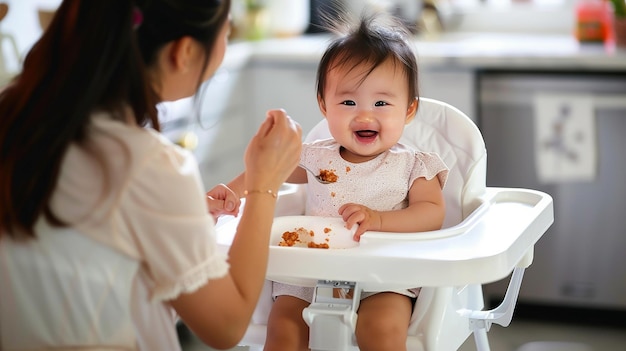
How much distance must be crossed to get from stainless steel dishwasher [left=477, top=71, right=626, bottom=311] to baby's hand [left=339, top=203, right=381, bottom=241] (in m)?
1.70

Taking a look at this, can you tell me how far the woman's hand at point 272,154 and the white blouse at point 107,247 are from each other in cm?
14

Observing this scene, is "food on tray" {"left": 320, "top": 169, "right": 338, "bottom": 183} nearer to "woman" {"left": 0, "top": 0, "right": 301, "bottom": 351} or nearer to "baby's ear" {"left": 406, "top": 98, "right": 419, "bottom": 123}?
"baby's ear" {"left": 406, "top": 98, "right": 419, "bottom": 123}

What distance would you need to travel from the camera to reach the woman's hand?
1.34m

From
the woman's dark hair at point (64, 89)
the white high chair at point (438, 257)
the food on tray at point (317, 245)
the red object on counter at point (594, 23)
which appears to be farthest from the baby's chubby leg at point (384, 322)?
the red object on counter at point (594, 23)

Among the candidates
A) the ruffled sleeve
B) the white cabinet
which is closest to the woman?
the ruffled sleeve

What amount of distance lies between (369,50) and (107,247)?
0.65 metres

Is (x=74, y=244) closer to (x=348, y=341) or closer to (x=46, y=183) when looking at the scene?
(x=46, y=183)

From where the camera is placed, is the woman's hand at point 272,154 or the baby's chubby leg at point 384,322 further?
the baby's chubby leg at point 384,322

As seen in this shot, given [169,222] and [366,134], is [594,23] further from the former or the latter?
[169,222]

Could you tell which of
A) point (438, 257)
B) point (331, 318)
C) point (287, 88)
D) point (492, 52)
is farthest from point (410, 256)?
point (287, 88)

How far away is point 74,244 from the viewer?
1.17 metres

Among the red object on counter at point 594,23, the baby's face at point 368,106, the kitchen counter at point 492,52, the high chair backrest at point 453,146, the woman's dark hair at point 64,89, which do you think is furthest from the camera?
the red object on counter at point 594,23

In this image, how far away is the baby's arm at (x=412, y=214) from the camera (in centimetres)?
150

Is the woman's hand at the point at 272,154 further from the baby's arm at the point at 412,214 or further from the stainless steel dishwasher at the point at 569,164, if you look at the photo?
the stainless steel dishwasher at the point at 569,164
